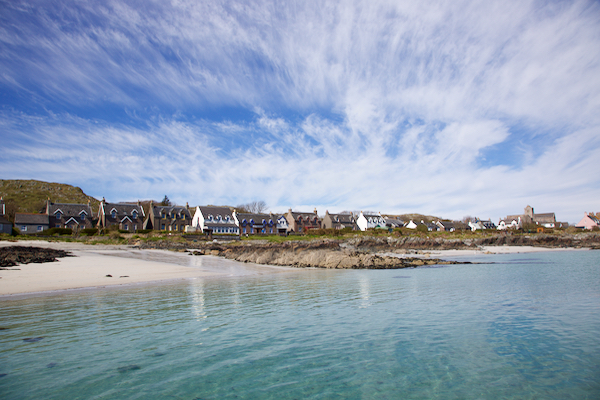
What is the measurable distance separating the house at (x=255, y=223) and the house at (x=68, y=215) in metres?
36.2

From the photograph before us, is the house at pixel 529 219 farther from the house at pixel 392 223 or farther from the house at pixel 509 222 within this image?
the house at pixel 392 223

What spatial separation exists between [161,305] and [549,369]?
38.0ft

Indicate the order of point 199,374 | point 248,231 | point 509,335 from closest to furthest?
1. point 199,374
2. point 509,335
3. point 248,231

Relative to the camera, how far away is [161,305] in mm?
12117

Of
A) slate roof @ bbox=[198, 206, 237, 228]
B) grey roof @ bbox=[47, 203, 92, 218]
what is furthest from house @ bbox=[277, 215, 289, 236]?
grey roof @ bbox=[47, 203, 92, 218]

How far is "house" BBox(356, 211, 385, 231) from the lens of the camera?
106 m

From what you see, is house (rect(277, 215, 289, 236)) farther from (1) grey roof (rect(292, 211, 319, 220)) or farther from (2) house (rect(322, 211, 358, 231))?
(2) house (rect(322, 211, 358, 231))

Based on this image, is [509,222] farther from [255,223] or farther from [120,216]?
[120,216]

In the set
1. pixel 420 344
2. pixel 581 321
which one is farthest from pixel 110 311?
pixel 581 321

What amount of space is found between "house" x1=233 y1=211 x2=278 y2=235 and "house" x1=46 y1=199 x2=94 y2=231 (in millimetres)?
36162

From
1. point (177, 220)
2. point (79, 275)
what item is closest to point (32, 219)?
point (177, 220)

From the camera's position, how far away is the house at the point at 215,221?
84.1m

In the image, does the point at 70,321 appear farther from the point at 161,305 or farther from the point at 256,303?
the point at 256,303

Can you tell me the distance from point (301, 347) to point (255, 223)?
276 feet
